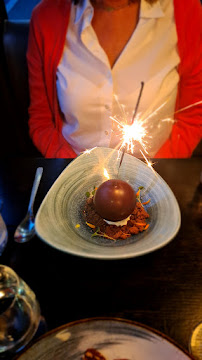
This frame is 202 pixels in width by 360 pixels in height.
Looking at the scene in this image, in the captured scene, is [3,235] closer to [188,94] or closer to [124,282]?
[124,282]

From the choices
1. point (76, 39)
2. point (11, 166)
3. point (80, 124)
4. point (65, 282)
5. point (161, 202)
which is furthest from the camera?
point (80, 124)

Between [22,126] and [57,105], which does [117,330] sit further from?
[22,126]

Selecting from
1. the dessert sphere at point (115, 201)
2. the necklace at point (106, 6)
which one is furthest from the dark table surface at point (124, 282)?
the necklace at point (106, 6)

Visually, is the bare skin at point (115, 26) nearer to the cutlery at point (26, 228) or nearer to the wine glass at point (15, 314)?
the cutlery at point (26, 228)

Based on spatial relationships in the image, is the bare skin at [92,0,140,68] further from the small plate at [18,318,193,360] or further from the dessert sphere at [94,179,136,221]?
the small plate at [18,318,193,360]

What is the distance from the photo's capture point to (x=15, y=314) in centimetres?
64

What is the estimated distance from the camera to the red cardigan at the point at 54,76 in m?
1.35

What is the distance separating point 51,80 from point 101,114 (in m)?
0.28

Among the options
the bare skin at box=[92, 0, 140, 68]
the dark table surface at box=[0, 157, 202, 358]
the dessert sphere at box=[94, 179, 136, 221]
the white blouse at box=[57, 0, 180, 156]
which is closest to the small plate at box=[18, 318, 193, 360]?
the dark table surface at box=[0, 157, 202, 358]

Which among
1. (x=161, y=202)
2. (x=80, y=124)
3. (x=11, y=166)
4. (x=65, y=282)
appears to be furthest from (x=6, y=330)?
(x=80, y=124)

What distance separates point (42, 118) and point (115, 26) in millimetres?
534

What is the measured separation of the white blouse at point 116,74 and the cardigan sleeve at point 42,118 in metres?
0.09

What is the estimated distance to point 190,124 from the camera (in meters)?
1.50

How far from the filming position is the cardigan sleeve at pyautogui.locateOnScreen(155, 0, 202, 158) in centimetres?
135
